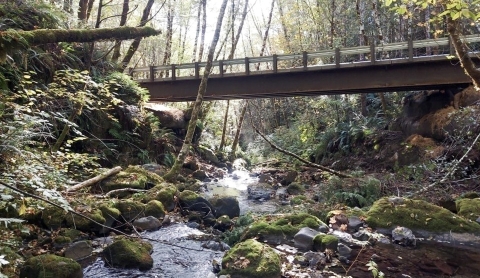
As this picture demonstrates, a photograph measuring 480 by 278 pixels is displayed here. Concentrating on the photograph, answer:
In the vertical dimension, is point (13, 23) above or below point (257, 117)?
above

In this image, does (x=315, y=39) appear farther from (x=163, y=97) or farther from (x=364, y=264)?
(x=364, y=264)

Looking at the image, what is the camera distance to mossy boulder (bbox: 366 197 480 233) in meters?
7.73

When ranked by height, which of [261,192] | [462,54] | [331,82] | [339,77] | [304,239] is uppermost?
[339,77]

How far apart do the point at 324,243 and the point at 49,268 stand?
181 inches

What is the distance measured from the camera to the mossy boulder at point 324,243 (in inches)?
267

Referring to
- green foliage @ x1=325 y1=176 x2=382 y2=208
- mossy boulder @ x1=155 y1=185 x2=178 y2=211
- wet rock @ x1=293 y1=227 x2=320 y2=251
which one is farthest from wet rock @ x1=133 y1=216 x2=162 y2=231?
green foliage @ x1=325 y1=176 x2=382 y2=208

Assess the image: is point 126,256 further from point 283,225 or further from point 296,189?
point 296,189

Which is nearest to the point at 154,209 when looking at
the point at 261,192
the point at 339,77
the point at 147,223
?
the point at 147,223

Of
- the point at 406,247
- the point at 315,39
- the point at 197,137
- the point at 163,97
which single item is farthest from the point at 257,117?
the point at 406,247

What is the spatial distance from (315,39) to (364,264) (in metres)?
28.3

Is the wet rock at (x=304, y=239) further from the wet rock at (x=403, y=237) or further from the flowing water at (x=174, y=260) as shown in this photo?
the wet rock at (x=403, y=237)

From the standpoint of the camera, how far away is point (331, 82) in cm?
1519

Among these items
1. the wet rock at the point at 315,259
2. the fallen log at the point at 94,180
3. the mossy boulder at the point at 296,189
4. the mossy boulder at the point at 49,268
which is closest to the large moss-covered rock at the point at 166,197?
the fallen log at the point at 94,180

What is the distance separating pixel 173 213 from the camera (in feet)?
31.8
